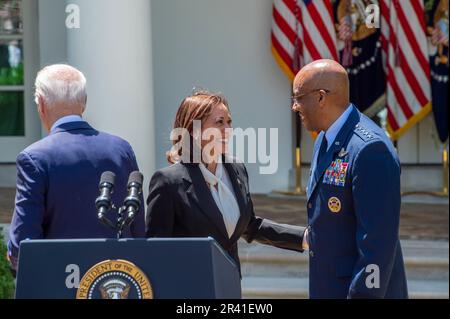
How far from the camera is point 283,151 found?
9484 mm

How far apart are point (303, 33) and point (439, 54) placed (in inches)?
53.3

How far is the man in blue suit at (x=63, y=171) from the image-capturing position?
11.4 feet

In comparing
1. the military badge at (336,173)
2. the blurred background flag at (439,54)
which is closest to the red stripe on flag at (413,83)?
the blurred background flag at (439,54)

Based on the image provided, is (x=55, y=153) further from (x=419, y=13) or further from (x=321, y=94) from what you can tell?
(x=419, y=13)

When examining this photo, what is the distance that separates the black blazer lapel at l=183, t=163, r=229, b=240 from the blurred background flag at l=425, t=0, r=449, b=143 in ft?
19.5

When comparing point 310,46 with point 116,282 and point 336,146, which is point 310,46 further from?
point 116,282

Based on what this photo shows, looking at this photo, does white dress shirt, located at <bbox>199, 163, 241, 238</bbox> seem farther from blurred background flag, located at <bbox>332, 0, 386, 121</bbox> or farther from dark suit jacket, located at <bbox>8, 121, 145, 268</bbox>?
blurred background flag, located at <bbox>332, 0, 386, 121</bbox>

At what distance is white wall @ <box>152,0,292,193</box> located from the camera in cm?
935

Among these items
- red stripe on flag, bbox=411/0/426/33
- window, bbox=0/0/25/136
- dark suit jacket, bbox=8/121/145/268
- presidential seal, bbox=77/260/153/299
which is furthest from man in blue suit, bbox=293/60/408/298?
window, bbox=0/0/25/136

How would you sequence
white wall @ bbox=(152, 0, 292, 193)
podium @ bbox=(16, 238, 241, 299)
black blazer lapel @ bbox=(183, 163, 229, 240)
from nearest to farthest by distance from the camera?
1. podium @ bbox=(16, 238, 241, 299)
2. black blazer lapel @ bbox=(183, 163, 229, 240)
3. white wall @ bbox=(152, 0, 292, 193)

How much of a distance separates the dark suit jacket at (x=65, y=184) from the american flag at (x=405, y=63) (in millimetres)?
5895

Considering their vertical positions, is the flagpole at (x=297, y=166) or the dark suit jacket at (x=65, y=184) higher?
the dark suit jacket at (x=65, y=184)

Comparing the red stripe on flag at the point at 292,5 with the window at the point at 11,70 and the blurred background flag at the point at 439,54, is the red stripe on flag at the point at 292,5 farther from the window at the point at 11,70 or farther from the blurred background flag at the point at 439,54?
the window at the point at 11,70

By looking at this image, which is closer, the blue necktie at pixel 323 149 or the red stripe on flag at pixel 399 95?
the blue necktie at pixel 323 149
